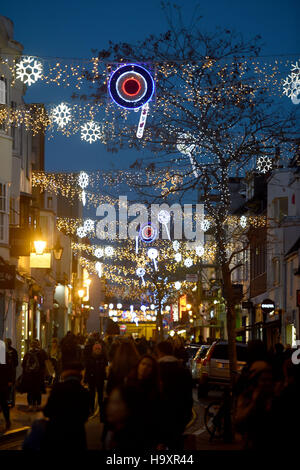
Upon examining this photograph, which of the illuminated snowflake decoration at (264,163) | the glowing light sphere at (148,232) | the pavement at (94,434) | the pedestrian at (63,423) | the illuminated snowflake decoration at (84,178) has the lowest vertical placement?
the pavement at (94,434)

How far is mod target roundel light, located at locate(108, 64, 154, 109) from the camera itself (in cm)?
1781

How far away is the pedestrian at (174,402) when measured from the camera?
1115cm

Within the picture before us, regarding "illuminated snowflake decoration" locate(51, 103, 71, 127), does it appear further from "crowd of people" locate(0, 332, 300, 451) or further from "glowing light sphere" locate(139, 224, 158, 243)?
"glowing light sphere" locate(139, 224, 158, 243)

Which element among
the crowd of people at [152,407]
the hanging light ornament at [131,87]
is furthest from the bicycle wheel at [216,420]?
the hanging light ornament at [131,87]

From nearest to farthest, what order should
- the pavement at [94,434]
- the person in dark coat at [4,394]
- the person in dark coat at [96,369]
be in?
the pavement at [94,434], the person in dark coat at [4,394], the person in dark coat at [96,369]

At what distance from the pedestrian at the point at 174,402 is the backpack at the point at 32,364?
38.3ft

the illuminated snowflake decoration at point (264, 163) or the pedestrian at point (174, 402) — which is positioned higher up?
the illuminated snowflake decoration at point (264, 163)

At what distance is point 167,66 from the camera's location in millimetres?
A: 21016

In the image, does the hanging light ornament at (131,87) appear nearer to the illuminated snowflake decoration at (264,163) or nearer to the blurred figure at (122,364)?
the blurred figure at (122,364)

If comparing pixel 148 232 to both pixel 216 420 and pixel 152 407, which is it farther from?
pixel 152 407

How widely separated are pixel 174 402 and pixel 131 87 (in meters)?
8.42

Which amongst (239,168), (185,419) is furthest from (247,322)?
(185,419)

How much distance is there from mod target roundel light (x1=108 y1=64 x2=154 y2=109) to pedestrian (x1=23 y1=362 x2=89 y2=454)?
9114 millimetres
